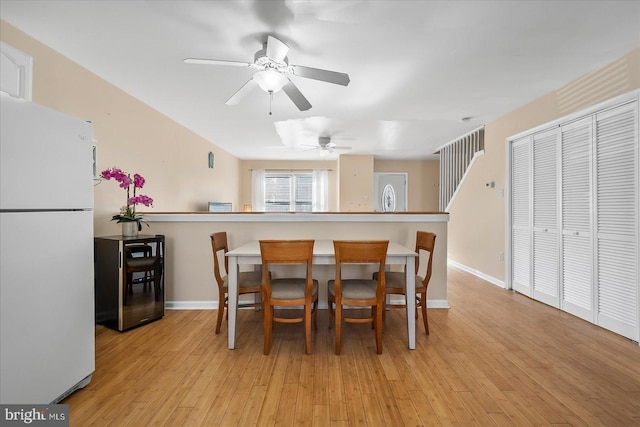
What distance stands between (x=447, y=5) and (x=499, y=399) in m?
2.47

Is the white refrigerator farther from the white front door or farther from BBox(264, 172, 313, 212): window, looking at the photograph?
the white front door

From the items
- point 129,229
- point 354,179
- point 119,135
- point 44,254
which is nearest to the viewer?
point 44,254

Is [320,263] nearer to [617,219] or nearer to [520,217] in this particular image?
[617,219]

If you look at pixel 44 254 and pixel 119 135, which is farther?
pixel 119 135

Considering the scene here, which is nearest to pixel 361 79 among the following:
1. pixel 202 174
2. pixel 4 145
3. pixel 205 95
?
pixel 205 95

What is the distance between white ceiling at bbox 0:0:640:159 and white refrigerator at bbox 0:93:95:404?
1032mm

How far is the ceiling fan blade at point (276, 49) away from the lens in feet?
6.79

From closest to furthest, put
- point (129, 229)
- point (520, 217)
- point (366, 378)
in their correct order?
point (366, 378), point (129, 229), point (520, 217)

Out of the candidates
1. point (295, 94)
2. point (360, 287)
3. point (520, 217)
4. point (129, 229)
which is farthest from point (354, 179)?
point (129, 229)

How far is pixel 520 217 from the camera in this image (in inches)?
156

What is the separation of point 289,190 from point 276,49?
6196mm

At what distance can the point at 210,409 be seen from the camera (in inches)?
65.5

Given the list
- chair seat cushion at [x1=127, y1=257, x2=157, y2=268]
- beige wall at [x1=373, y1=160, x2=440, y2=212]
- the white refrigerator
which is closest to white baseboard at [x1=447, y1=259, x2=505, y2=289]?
beige wall at [x1=373, y1=160, x2=440, y2=212]

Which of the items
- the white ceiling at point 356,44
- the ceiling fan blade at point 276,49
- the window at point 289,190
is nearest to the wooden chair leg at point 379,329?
the ceiling fan blade at point 276,49
